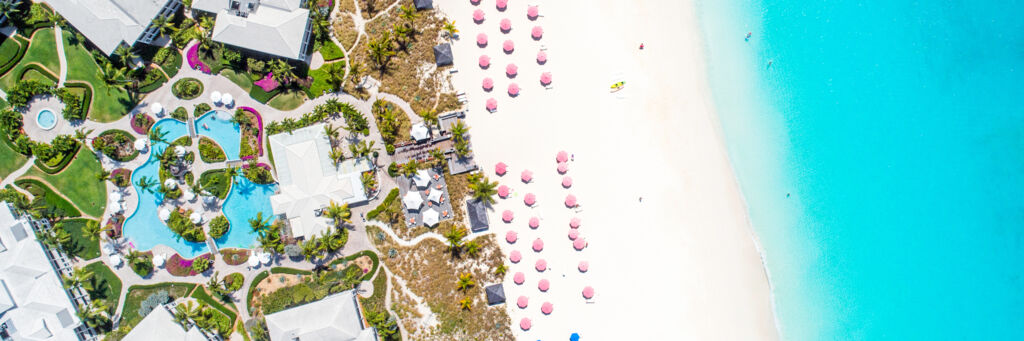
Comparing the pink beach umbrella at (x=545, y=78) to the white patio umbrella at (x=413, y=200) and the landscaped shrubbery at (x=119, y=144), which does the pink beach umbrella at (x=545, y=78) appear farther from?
the landscaped shrubbery at (x=119, y=144)

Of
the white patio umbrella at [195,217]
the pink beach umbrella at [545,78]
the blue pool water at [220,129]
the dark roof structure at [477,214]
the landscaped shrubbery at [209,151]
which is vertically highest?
the blue pool water at [220,129]

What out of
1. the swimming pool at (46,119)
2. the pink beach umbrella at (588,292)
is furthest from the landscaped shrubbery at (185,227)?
the pink beach umbrella at (588,292)

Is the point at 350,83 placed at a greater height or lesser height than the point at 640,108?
greater

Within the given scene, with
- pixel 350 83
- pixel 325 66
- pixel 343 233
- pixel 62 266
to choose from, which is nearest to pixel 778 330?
pixel 343 233

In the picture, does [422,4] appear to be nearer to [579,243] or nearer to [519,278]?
[579,243]

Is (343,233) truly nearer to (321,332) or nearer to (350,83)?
(321,332)

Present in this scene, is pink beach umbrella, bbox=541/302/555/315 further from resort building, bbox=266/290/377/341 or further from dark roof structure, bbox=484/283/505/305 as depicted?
resort building, bbox=266/290/377/341

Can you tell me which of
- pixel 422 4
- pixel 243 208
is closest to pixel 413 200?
pixel 243 208
